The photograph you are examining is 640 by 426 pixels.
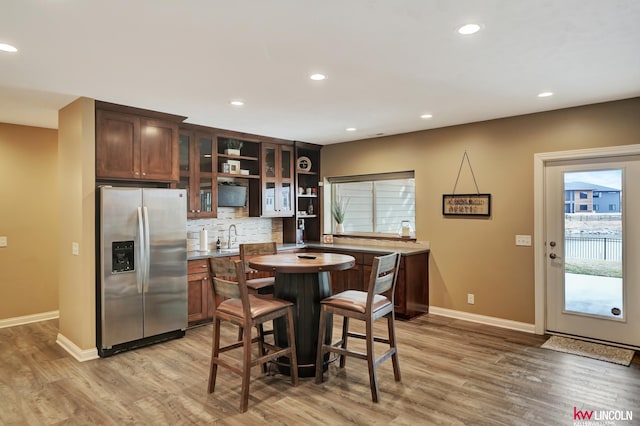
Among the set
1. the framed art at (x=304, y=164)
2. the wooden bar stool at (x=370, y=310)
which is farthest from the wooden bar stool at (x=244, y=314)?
the framed art at (x=304, y=164)

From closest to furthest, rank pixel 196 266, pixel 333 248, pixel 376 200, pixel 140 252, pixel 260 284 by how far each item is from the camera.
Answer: pixel 260 284 → pixel 140 252 → pixel 196 266 → pixel 333 248 → pixel 376 200

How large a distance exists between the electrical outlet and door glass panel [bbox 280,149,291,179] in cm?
338

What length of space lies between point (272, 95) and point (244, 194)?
2.30 m

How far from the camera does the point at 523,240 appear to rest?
15.3 ft

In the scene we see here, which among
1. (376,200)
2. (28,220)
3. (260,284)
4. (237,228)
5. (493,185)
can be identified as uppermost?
(493,185)

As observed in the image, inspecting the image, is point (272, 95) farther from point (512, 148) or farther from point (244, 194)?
point (512, 148)

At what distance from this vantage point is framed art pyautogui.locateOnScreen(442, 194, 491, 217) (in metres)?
4.95

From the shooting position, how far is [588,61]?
2982mm

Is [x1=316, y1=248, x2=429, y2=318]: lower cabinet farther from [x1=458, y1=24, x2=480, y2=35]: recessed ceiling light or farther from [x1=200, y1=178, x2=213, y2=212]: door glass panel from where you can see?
[x1=458, y1=24, x2=480, y2=35]: recessed ceiling light

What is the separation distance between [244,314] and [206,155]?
2.96 metres

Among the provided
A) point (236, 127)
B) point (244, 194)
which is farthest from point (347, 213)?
point (236, 127)

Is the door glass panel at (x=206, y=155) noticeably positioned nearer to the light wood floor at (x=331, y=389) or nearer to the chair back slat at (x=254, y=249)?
the chair back slat at (x=254, y=249)

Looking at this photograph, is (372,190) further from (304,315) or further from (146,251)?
(146,251)

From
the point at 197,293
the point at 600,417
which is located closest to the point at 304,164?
the point at 197,293
